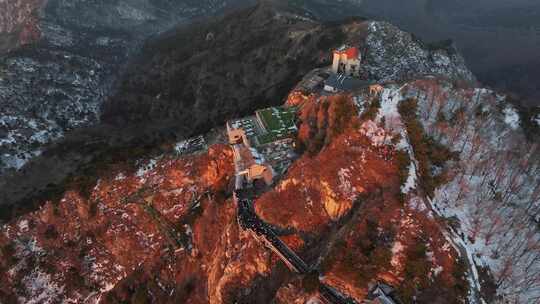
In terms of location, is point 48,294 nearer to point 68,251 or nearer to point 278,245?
point 68,251

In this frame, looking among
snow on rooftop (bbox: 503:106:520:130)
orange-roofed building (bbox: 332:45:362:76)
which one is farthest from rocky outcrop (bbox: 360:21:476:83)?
snow on rooftop (bbox: 503:106:520:130)

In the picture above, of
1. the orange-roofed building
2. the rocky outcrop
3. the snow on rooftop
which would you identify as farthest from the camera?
the rocky outcrop

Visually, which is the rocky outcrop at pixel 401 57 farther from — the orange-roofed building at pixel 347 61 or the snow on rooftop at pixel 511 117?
the snow on rooftop at pixel 511 117

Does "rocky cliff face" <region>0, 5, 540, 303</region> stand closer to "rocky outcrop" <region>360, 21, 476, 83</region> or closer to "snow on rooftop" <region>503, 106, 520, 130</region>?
"snow on rooftop" <region>503, 106, 520, 130</region>

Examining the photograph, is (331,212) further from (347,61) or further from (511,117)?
(347,61)

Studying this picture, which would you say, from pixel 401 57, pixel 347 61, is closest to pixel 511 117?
pixel 347 61

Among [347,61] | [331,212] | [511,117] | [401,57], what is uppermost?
[347,61]

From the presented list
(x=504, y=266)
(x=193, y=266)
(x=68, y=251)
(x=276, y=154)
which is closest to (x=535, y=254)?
(x=504, y=266)
